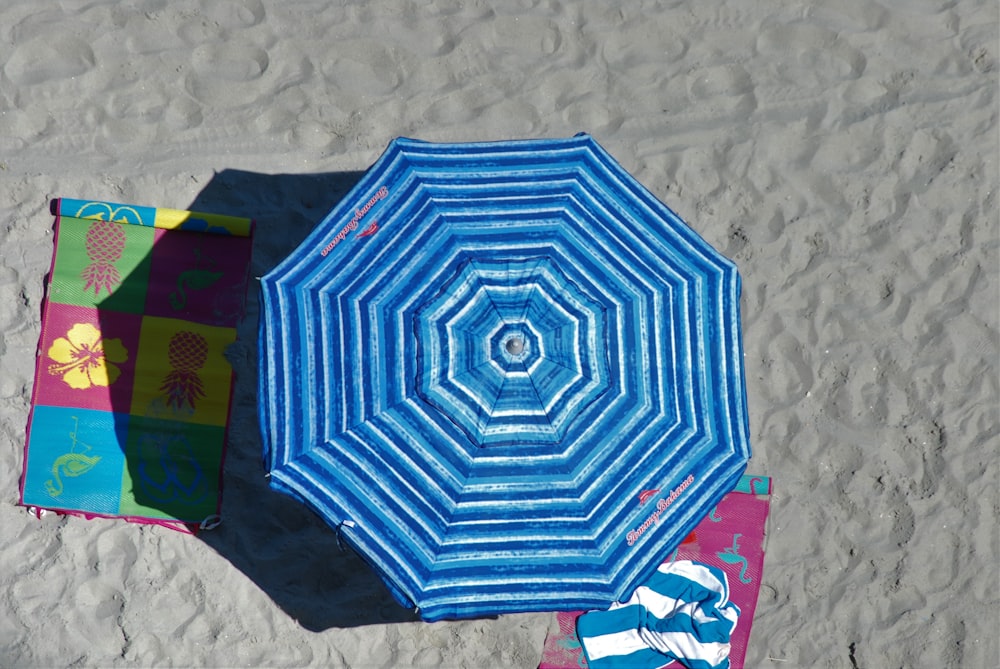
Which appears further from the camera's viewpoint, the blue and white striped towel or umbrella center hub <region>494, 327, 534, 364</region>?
the blue and white striped towel

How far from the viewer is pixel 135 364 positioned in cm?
509

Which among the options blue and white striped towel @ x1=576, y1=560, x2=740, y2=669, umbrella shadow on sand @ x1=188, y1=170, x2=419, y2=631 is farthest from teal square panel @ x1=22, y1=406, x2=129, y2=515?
blue and white striped towel @ x1=576, y1=560, x2=740, y2=669

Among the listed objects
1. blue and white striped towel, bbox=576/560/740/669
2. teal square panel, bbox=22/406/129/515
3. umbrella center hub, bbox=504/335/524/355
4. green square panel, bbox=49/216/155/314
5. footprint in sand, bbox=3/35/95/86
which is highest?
footprint in sand, bbox=3/35/95/86

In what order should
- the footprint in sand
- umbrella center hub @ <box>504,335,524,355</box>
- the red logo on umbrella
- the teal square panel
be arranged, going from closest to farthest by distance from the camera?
umbrella center hub @ <box>504,335,524,355</box> < the red logo on umbrella < the teal square panel < the footprint in sand

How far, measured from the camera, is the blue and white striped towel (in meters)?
5.02

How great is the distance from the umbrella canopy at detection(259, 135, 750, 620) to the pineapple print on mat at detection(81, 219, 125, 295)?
147 cm

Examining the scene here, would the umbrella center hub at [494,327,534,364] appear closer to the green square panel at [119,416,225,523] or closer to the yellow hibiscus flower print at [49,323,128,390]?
the green square panel at [119,416,225,523]

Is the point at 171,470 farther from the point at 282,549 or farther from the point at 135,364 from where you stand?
the point at 282,549

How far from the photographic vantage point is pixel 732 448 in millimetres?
4180

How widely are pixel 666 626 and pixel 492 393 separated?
6.32ft

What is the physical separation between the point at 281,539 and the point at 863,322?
3.35 m

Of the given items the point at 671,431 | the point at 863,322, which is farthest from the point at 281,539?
the point at 863,322

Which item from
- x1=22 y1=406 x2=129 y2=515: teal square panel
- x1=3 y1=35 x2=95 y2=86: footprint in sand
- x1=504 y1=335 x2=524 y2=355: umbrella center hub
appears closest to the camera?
x1=504 y1=335 x2=524 y2=355: umbrella center hub

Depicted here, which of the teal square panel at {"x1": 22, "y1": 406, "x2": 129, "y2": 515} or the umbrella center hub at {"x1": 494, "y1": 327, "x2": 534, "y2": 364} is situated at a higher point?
the umbrella center hub at {"x1": 494, "y1": 327, "x2": 534, "y2": 364}
